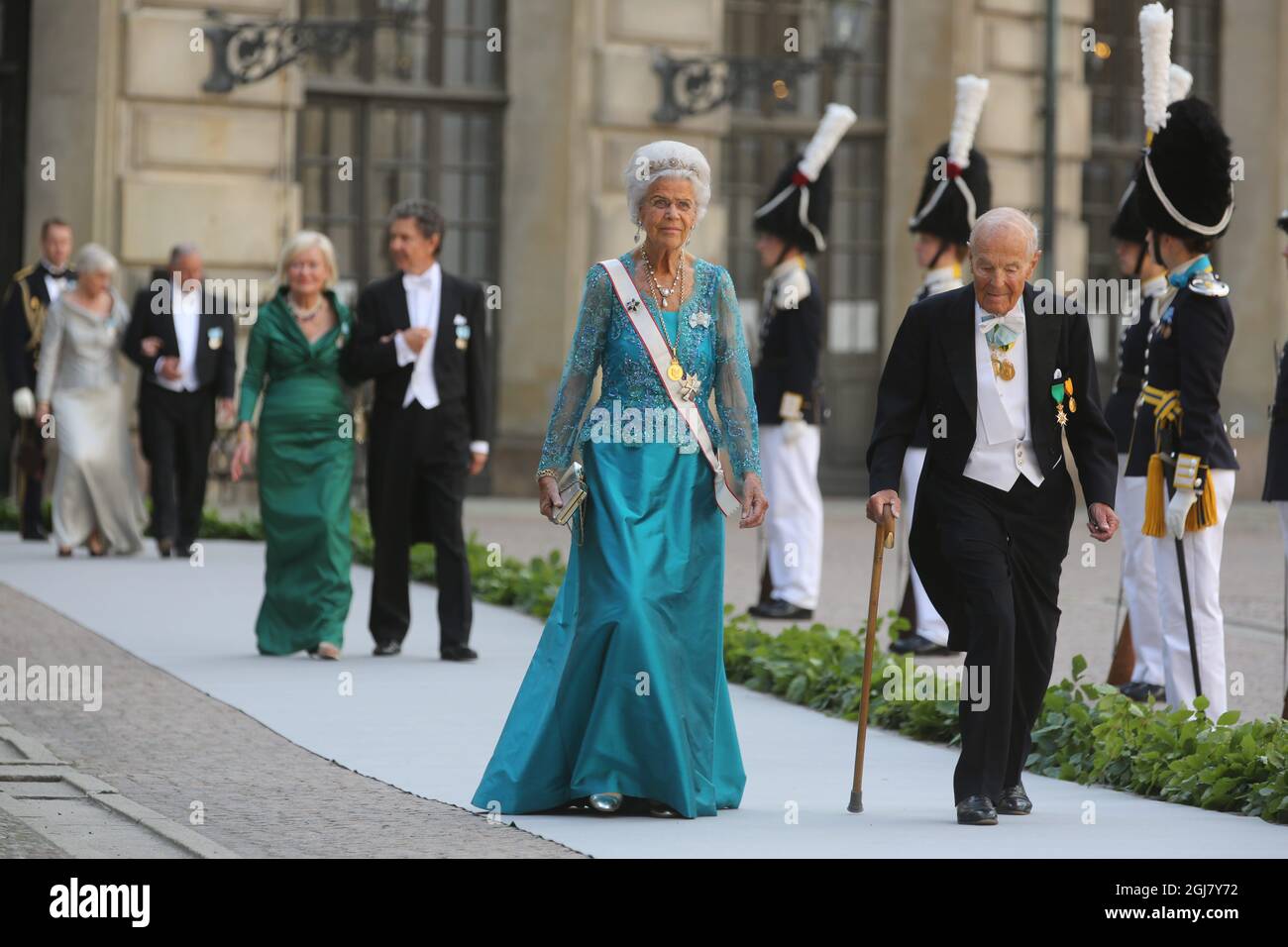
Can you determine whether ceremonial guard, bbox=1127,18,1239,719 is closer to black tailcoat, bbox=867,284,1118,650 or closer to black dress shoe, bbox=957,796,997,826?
black tailcoat, bbox=867,284,1118,650

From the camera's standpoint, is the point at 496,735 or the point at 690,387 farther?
the point at 496,735

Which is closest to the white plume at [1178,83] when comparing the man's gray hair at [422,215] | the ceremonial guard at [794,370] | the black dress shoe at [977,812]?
the ceremonial guard at [794,370]


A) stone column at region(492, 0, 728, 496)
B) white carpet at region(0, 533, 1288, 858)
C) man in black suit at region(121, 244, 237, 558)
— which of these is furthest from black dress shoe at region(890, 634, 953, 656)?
stone column at region(492, 0, 728, 496)

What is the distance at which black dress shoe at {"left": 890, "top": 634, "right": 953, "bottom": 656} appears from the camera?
11938 mm

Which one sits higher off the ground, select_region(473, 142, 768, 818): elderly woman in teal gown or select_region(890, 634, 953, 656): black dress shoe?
select_region(473, 142, 768, 818): elderly woman in teal gown

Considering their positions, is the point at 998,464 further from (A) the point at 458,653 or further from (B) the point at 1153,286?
(A) the point at 458,653

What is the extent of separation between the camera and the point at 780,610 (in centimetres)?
1357

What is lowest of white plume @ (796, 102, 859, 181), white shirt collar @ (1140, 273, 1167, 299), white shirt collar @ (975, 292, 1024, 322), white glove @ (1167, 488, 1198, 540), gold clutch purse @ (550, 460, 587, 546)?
white glove @ (1167, 488, 1198, 540)

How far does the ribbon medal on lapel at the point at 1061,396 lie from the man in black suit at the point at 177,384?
Result: 990 cm

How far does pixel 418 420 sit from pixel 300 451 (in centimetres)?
62

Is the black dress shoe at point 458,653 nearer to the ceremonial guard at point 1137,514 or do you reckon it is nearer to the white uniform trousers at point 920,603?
the white uniform trousers at point 920,603

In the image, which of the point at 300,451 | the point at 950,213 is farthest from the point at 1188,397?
the point at 300,451

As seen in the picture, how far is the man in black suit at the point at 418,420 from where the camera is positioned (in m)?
11.8
